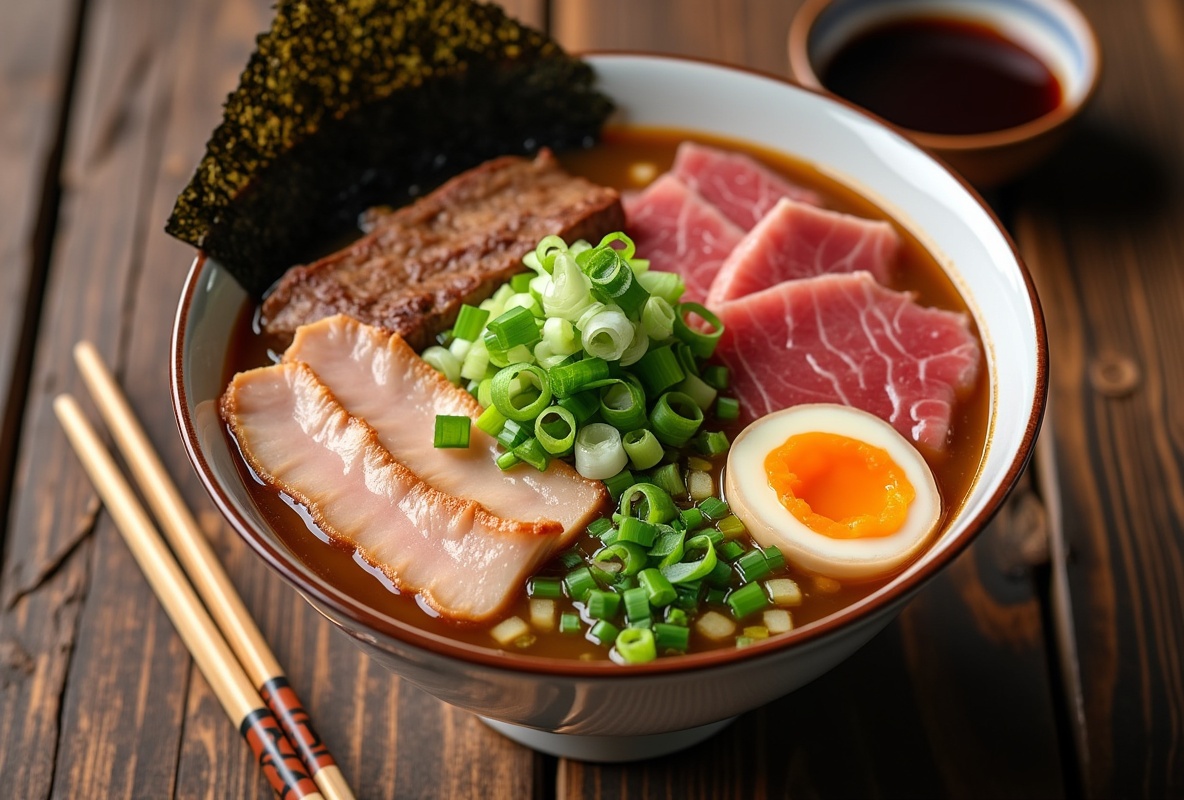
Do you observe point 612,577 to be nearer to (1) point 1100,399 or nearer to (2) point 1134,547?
(2) point 1134,547

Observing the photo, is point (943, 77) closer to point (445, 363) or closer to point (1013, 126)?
point (1013, 126)

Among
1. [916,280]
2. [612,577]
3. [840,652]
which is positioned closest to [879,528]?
[840,652]

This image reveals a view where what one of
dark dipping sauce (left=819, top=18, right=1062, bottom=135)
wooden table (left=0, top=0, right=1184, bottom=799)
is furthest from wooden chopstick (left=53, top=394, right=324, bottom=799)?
dark dipping sauce (left=819, top=18, right=1062, bottom=135)

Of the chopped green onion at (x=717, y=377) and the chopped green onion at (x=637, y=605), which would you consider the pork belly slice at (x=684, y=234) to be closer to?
the chopped green onion at (x=717, y=377)

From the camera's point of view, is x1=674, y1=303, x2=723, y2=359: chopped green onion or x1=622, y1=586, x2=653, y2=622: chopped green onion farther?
x1=674, y1=303, x2=723, y2=359: chopped green onion

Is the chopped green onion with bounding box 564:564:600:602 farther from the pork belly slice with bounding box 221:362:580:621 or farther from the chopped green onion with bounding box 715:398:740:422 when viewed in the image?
the chopped green onion with bounding box 715:398:740:422

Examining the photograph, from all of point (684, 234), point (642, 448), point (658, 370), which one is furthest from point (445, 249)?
point (642, 448)

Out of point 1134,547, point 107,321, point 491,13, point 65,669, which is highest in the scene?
point 491,13
